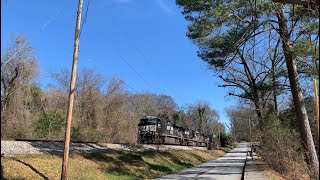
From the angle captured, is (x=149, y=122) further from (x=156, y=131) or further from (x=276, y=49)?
(x=276, y=49)

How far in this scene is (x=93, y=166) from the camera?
779 inches

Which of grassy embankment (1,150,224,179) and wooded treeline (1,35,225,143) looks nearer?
grassy embankment (1,150,224,179)

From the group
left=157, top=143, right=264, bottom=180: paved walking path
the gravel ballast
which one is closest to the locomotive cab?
left=157, top=143, right=264, bottom=180: paved walking path

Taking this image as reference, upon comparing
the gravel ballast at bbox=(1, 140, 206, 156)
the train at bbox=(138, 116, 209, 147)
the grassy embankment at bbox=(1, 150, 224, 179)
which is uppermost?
the train at bbox=(138, 116, 209, 147)

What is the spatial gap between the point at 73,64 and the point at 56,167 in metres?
4.90

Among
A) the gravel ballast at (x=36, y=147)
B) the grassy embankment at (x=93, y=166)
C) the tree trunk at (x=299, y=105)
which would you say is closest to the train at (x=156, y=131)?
the grassy embankment at (x=93, y=166)

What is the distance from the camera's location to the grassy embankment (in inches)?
578

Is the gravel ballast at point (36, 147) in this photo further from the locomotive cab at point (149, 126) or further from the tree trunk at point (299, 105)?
the locomotive cab at point (149, 126)

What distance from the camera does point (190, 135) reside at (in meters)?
64.1

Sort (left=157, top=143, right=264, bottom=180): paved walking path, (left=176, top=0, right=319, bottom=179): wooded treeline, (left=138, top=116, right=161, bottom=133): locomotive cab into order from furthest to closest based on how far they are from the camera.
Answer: (left=138, top=116, right=161, bottom=133): locomotive cab
(left=157, top=143, right=264, bottom=180): paved walking path
(left=176, top=0, right=319, bottom=179): wooded treeline

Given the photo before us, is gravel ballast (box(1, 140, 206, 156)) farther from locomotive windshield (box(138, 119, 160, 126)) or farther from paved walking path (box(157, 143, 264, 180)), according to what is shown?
locomotive windshield (box(138, 119, 160, 126))

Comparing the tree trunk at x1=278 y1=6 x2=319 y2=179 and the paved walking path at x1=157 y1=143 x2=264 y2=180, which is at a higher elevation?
the tree trunk at x1=278 y1=6 x2=319 y2=179

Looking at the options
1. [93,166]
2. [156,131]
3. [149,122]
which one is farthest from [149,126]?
[93,166]

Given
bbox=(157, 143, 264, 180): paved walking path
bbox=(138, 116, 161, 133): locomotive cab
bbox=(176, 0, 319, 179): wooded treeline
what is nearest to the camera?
bbox=(176, 0, 319, 179): wooded treeline
